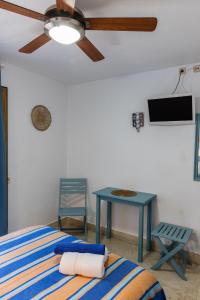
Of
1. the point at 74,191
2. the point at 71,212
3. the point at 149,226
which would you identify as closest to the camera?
the point at 149,226

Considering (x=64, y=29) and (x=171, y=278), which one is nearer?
(x=64, y=29)

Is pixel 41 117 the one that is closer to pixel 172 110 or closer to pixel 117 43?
pixel 117 43

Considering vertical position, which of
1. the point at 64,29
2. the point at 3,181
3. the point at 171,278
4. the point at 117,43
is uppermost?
the point at 117,43

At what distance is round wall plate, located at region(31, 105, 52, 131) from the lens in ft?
10.4

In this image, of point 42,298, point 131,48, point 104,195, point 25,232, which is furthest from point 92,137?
point 42,298

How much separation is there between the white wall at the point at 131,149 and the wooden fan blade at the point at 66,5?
182 cm

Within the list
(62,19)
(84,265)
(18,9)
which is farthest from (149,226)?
(18,9)

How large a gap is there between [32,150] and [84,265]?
2.16 metres

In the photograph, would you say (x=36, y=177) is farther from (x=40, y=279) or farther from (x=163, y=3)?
(x=163, y=3)

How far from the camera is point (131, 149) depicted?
3145 millimetres

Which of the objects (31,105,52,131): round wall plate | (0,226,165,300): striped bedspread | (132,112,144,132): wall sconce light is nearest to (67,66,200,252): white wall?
(132,112,144,132): wall sconce light

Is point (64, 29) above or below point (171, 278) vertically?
above

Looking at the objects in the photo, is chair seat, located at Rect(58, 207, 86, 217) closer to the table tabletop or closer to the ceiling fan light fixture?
the table tabletop

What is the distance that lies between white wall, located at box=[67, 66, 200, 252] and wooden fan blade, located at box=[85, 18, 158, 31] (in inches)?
59.1
